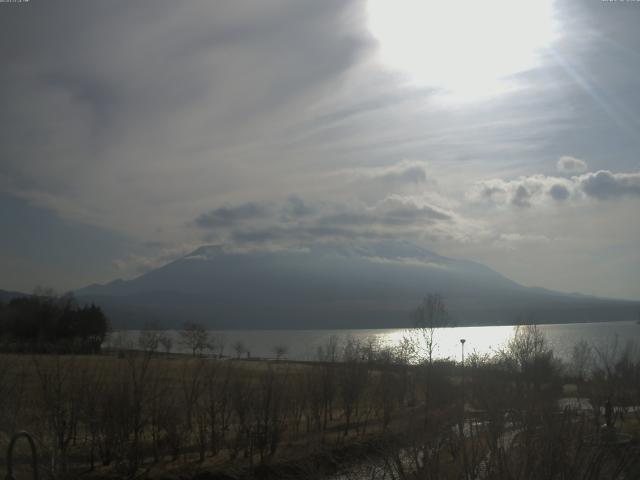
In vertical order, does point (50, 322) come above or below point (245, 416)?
above

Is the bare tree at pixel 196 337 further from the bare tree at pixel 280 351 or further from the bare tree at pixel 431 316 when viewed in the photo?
the bare tree at pixel 431 316

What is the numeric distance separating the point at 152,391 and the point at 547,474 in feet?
76.3

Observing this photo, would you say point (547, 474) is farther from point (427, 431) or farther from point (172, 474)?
point (172, 474)

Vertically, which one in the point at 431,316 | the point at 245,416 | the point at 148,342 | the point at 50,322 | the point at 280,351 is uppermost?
the point at 431,316

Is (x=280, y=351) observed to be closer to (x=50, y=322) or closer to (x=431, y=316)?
(x=50, y=322)

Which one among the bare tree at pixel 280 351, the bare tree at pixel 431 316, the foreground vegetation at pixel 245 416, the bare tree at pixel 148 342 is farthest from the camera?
the bare tree at pixel 280 351

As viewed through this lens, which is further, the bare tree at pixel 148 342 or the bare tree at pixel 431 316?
the bare tree at pixel 431 316

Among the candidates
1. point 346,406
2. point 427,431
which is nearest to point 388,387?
point 346,406

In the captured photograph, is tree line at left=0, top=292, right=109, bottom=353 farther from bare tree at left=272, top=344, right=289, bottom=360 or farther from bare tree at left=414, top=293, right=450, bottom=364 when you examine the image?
bare tree at left=414, top=293, right=450, bottom=364

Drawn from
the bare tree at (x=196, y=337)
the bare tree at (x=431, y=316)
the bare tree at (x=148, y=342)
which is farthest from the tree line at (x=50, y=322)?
the bare tree at (x=431, y=316)

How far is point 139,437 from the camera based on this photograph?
29125 mm

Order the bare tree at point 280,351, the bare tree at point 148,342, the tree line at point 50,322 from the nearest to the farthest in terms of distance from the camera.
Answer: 1. the bare tree at point 148,342
2. the tree line at point 50,322
3. the bare tree at point 280,351

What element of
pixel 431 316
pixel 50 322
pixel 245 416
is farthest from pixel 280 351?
pixel 245 416

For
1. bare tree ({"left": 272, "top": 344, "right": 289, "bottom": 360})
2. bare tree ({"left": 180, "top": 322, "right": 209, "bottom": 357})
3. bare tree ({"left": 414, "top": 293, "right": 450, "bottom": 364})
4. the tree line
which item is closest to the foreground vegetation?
bare tree ({"left": 414, "top": 293, "right": 450, "bottom": 364})
